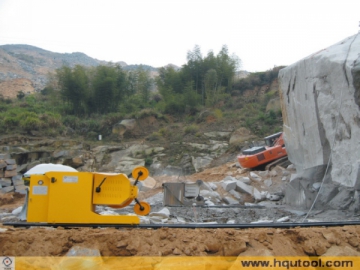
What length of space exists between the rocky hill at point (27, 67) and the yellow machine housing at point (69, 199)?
39914 millimetres

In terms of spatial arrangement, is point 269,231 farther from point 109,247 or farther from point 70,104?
point 70,104

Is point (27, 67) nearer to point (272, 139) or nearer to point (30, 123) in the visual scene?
point (30, 123)

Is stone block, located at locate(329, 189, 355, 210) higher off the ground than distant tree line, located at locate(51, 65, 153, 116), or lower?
lower

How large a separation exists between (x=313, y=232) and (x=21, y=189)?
1107 cm

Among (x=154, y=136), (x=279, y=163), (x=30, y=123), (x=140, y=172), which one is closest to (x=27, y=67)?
(x=30, y=123)

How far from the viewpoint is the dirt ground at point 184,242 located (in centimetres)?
350

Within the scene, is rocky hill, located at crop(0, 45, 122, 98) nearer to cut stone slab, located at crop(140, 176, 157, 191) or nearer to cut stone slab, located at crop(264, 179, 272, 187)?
cut stone slab, located at crop(140, 176, 157, 191)

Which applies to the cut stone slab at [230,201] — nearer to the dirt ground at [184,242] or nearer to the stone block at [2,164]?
the dirt ground at [184,242]

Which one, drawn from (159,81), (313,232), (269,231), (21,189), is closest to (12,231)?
(269,231)

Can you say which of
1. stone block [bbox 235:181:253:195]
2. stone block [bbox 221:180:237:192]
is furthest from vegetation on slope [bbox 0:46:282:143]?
stone block [bbox 221:180:237:192]

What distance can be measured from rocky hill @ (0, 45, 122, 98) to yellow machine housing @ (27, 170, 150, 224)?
3991 centimetres

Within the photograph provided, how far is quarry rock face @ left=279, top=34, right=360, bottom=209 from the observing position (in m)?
6.22

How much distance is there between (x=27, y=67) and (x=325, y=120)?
262 feet

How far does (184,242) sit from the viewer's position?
3557 mm
